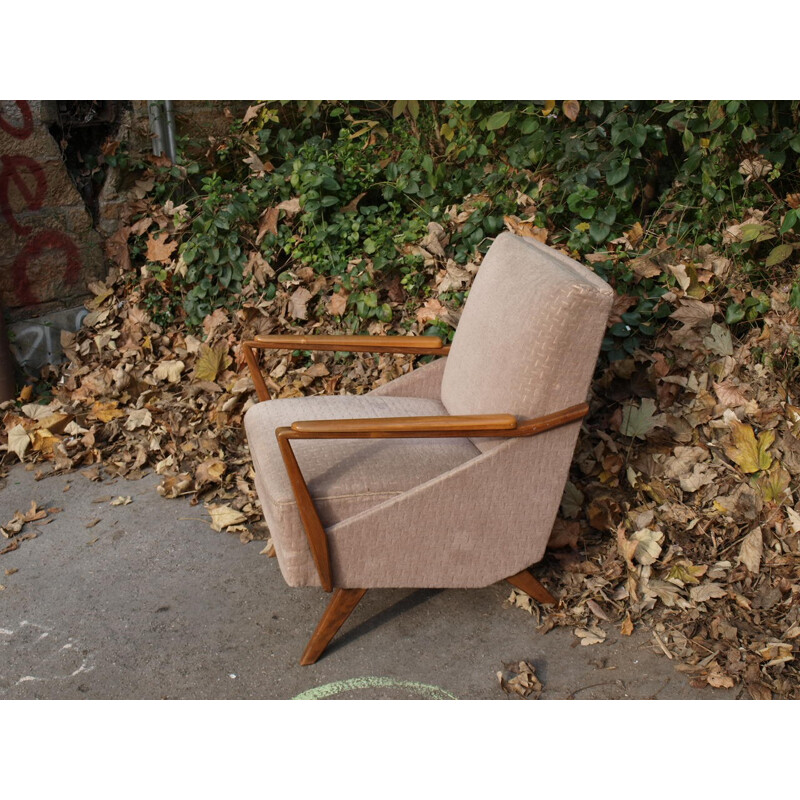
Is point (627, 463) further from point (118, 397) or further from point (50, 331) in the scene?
point (50, 331)

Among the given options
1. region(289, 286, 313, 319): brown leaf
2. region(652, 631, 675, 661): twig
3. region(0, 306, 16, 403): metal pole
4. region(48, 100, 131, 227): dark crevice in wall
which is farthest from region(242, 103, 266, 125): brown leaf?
region(652, 631, 675, 661): twig

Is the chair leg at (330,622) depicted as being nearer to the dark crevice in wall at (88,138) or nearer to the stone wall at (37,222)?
the stone wall at (37,222)

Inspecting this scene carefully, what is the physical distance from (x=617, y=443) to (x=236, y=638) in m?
1.71

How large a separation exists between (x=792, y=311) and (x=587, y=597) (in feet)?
4.94

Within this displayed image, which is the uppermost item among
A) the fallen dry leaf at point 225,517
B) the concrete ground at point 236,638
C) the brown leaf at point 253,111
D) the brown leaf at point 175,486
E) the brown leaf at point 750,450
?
the brown leaf at point 253,111

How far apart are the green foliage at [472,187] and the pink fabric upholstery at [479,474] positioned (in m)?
1.03

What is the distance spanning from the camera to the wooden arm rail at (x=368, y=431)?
94.8 inches

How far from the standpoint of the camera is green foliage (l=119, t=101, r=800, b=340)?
148 inches

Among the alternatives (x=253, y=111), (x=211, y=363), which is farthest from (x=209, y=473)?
(x=253, y=111)

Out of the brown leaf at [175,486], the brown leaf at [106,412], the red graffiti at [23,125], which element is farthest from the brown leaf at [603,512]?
the red graffiti at [23,125]

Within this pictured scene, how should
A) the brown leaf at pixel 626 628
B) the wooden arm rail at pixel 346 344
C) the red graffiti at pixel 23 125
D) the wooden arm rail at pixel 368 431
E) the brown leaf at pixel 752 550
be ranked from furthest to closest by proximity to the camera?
the red graffiti at pixel 23 125 < the wooden arm rail at pixel 346 344 < the brown leaf at pixel 752 550 < the brown leaf at pixel 626 628 < the wooden arm rail at pixel 368 431

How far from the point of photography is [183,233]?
17.1 feet

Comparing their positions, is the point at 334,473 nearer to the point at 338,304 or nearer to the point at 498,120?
the point at 338,304

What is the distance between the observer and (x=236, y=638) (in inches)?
113
